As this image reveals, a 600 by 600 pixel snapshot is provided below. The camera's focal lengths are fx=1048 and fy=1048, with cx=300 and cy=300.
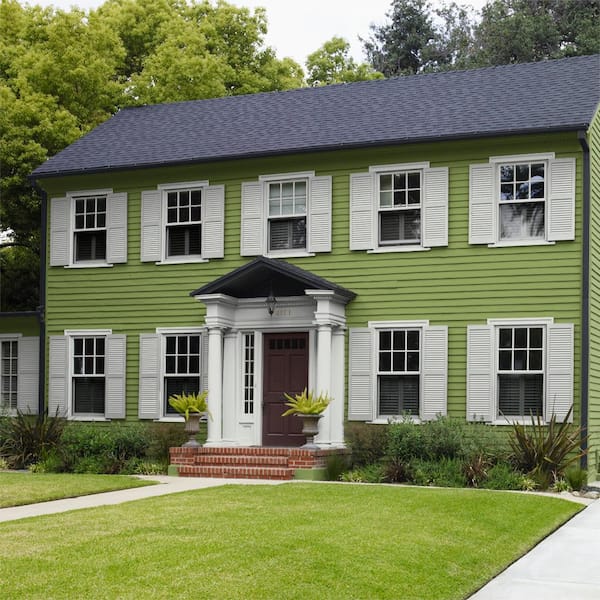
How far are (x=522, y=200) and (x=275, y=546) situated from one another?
1001cm

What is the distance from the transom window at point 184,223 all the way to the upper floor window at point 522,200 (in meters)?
5.23

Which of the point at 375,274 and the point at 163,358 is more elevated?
the point at 375,274

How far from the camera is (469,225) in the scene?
698 inches

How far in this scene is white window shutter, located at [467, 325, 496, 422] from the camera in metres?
17.3

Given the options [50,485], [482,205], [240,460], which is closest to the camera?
[50,485]

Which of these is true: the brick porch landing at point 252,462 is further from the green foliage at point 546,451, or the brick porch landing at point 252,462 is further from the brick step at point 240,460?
the green foliage at point 546,451

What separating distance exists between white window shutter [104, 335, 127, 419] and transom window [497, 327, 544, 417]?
282 inches

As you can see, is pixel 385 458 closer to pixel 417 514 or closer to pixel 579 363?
pixel 579 363

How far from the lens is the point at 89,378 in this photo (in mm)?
20359

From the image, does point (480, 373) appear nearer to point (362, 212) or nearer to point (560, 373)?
point (560, 373)

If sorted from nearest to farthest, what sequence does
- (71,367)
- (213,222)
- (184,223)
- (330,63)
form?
(213,222), (184,223), (71,367), (330,63)

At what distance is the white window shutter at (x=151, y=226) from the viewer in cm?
1989

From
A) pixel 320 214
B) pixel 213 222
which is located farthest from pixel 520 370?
pixel 213 222

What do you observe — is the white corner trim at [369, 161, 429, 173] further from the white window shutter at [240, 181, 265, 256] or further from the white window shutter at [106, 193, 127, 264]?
the white window shutter at [106, 193, 127, 264]
